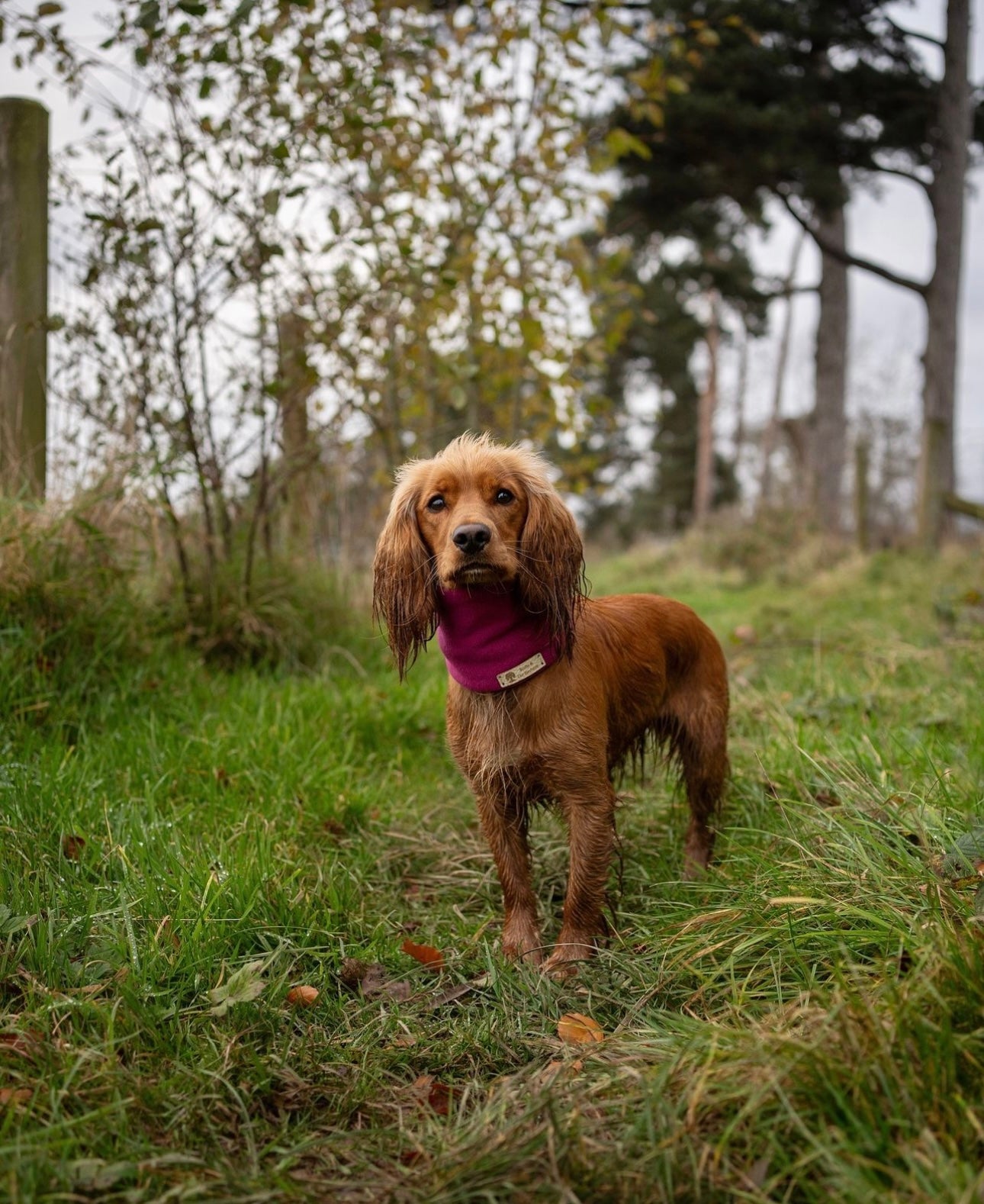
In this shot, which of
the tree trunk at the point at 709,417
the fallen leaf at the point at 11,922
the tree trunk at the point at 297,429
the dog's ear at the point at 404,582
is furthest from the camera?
the tree trunk at the point at 709,417

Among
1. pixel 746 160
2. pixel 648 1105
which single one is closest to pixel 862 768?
pixel 648 1105

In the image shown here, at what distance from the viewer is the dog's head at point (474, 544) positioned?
2.43 meters

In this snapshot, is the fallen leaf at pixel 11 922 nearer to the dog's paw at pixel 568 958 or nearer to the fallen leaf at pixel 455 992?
A: the fallen leaf at pixel 455 992

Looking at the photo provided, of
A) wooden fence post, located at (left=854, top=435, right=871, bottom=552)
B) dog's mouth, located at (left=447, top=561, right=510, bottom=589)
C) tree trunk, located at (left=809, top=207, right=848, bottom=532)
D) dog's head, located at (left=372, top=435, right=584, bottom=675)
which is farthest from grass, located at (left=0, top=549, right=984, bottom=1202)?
tree trunk, located at (left=809, top=207, right=848, bottom=532)

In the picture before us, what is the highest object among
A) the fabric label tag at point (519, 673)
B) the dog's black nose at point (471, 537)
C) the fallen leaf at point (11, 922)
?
the dog's black nose at point (471, 537)

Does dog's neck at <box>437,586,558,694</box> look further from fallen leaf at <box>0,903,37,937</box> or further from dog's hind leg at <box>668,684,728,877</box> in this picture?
fallen leaf at <box>0,903,37,937</box>

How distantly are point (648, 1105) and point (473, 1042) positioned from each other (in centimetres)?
57

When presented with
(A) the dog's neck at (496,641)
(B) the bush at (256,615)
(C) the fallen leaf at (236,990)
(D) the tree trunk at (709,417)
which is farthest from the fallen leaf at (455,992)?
(D) the tree trunk at (709,417)

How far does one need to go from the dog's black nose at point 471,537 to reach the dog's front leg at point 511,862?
2.46ft

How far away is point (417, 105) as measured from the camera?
4871 mm

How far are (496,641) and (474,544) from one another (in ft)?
1.01

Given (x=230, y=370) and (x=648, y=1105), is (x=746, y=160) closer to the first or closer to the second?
(x=230, y=370)

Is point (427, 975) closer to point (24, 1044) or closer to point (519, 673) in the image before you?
point (519, 673)

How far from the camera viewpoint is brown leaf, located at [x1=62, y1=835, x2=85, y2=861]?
102 inches
